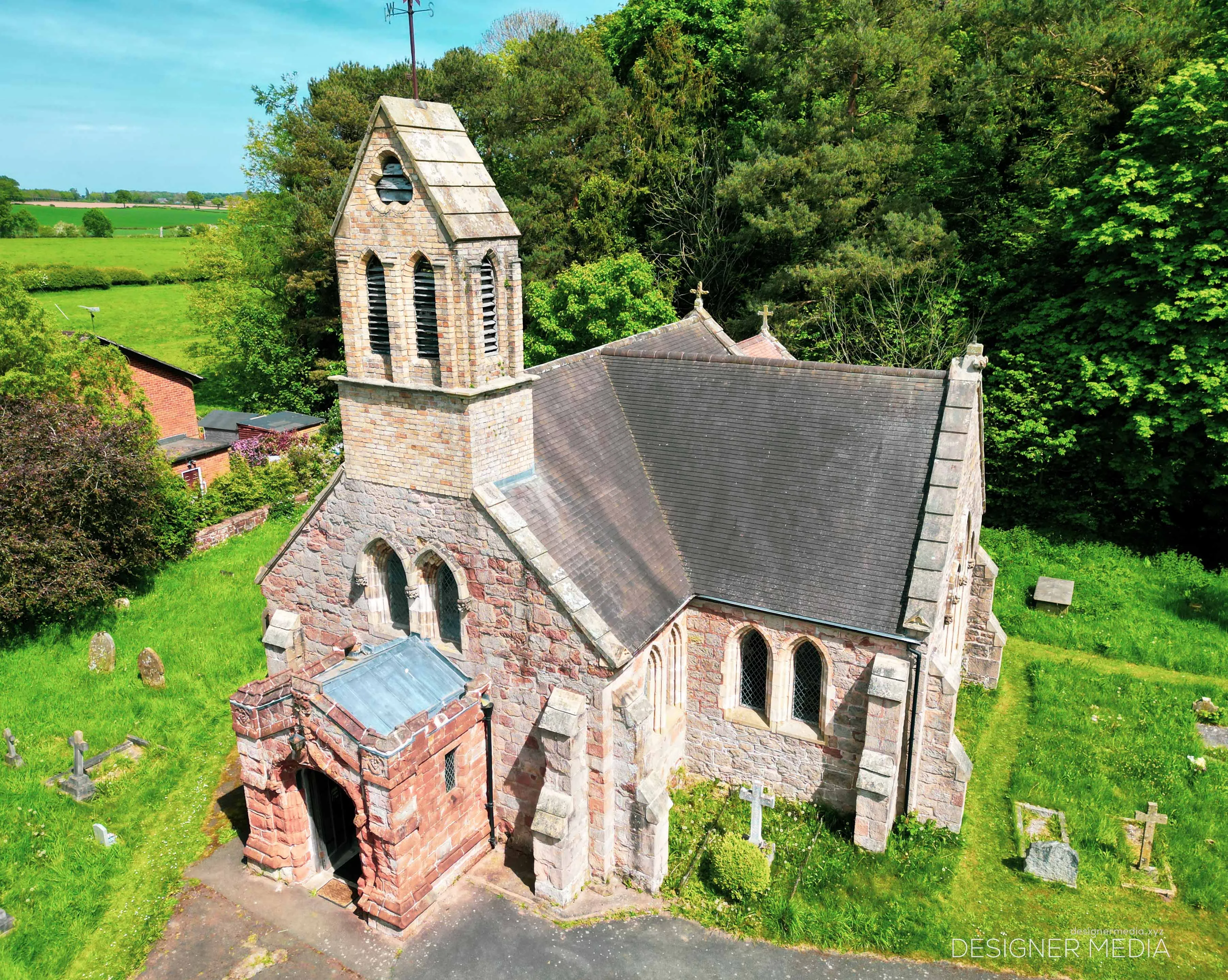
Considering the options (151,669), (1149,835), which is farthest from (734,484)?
(151,669)

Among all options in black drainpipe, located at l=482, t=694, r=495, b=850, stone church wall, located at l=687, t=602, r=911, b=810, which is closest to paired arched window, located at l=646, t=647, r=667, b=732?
stone church wall, located at l=687, t=602, r=911, b=810

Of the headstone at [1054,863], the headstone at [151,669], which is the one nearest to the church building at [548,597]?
the headstone at [1054,863]

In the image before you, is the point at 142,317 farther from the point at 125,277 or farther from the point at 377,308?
the point at 377,308

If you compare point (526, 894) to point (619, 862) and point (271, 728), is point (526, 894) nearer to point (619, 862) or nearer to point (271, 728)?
point (619, 862)

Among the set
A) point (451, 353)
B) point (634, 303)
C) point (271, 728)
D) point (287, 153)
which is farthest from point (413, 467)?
point (287, 153)

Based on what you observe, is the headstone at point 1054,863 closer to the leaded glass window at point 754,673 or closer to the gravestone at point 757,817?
the gravestone at point 757,817
